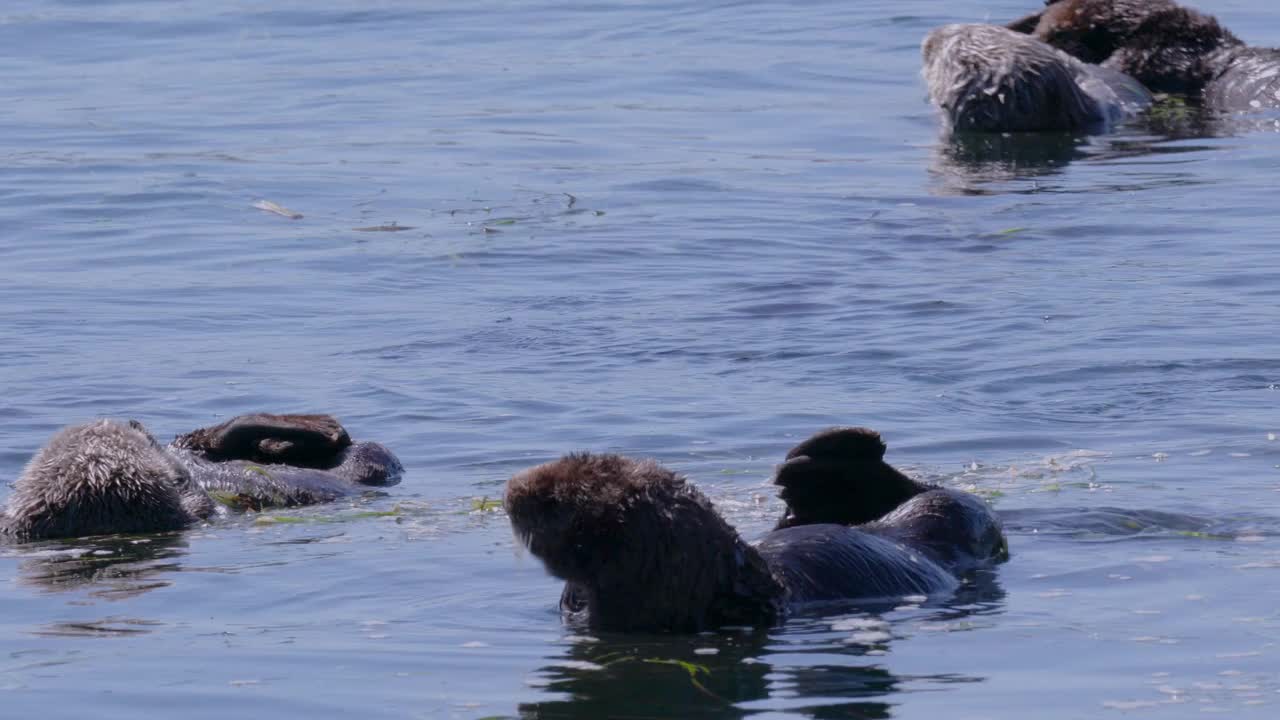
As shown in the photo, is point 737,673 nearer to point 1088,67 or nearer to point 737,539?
point 737,539

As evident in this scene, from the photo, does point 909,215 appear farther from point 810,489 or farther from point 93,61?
point 93,61

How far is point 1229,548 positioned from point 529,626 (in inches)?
68.6

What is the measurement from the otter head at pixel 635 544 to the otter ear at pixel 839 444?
0.67m

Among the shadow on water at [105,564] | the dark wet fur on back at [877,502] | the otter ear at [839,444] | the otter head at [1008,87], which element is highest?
the otter head at [1008,87]

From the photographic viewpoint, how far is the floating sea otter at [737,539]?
14.2 ft

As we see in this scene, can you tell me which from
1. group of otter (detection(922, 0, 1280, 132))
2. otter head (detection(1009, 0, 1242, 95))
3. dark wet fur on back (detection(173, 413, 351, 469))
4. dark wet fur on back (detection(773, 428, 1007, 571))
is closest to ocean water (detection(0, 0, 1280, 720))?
dark wet fur on back (detection(773, 428, 1007, 571))

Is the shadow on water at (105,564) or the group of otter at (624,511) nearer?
the group of otter at (624,511)

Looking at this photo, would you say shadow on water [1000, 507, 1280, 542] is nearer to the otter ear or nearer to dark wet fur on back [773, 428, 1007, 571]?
dark wet fur on back [773, 428, 1007, 571]

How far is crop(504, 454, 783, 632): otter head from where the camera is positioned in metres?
4.32

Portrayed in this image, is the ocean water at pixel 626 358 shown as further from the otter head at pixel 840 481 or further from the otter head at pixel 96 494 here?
the otter head at pixel 840 481

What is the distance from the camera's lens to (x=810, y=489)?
534cm

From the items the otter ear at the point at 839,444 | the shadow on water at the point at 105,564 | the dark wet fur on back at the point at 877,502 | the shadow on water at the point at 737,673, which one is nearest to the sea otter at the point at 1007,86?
the shadow on water at the point at 105,564

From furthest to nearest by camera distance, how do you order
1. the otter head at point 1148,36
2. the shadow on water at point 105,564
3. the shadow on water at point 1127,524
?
the otter head at point 1148,36 < the shadow on water at point 1127,524 < the shadow on water at point 105,564

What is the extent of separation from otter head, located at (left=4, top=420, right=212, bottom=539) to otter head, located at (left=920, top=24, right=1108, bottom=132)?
8.51 meters
